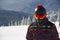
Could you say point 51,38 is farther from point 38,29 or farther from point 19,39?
point 19,39

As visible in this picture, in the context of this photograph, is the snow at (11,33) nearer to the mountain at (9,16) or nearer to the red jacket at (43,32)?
the mountain at (9,16)

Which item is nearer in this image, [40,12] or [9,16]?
[40,12]

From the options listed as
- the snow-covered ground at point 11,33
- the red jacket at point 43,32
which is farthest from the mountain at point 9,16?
the red jacket at point 43,32

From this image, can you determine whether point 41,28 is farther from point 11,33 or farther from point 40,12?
point 11,33

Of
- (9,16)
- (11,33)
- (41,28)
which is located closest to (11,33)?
(11,33)

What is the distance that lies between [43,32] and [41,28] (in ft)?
0.12

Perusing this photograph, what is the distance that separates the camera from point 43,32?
3.94ft

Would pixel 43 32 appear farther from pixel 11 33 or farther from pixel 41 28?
pixel 11 33

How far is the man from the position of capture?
117 centimetres

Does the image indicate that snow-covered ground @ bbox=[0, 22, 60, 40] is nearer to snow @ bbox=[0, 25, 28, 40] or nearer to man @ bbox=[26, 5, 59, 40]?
snow @ bbox=[0, 25, 28, 40]

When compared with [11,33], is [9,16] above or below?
above

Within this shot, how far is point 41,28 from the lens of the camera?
122cm

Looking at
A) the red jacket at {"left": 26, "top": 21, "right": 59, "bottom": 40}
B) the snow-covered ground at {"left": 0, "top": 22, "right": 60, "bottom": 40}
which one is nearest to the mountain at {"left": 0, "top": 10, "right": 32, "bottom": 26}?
the snow-covered ground at {"left": 0, "top": 22, "right": 60, "bottom": 40}

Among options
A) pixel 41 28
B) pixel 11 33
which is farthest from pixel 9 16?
pixel 41 28
